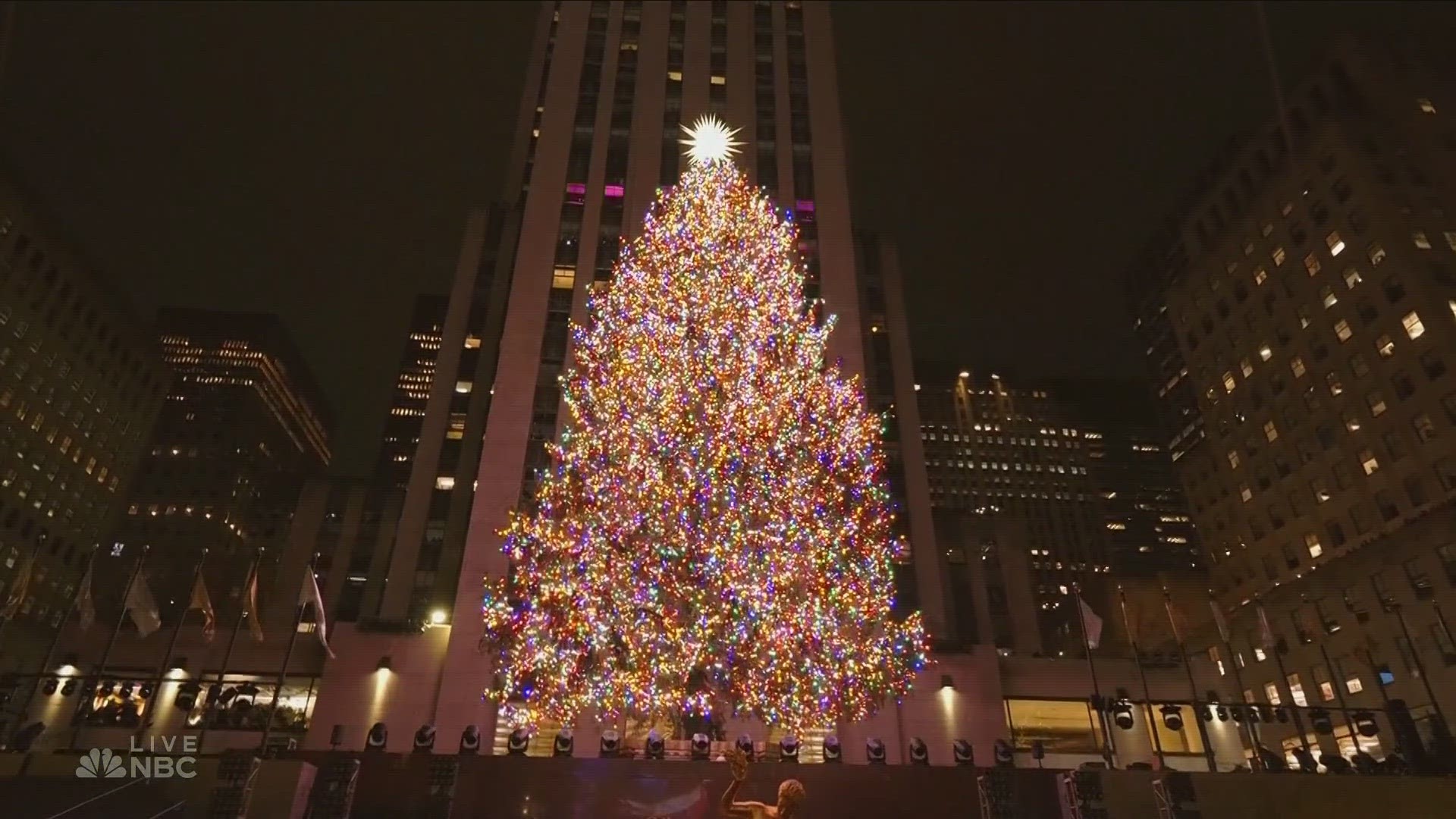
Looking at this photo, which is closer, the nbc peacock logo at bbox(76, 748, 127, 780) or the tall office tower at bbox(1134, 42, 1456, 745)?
the nbc peacock logo at bbox(76, 748, 127, 780)

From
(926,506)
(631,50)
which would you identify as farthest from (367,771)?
(631,50)

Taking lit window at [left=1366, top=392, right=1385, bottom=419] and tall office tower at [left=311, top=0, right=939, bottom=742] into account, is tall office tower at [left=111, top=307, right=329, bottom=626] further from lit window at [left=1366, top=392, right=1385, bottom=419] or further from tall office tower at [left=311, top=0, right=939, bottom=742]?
lit window at [left=1366, top=392, right=1385, bottom=419]

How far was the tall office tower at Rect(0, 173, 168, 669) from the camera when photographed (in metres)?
69.3

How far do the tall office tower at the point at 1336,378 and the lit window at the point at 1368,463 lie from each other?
90 mm

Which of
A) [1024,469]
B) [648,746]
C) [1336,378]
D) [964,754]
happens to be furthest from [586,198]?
[1024,469]

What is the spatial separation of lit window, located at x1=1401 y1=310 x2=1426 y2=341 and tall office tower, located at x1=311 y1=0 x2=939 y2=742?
28011 mm

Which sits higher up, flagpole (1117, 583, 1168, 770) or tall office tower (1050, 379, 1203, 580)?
tall office tower (1050, 379, 1203, 580)

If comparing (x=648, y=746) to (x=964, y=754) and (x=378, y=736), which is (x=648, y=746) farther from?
(x=964, y=754)

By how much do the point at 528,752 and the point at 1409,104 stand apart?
59.4m

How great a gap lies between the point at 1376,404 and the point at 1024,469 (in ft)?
216

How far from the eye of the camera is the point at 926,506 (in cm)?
3534

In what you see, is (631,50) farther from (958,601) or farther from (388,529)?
(958,601)

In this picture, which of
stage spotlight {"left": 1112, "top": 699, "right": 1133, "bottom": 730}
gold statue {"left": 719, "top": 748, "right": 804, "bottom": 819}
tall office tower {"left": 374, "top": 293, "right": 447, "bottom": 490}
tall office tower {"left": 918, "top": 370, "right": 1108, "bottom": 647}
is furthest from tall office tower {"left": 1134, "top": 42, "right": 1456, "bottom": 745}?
tall office tower {"left": 374, "top": 293, "right": 447, "bottom": 490}

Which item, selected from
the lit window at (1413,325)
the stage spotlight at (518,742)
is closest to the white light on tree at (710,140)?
the stage spotlight at (518,742)
